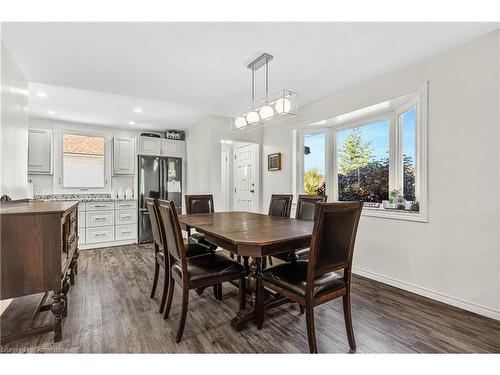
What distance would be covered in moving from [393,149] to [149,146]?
4.34 meters

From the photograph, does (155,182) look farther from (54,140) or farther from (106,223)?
(54,140)

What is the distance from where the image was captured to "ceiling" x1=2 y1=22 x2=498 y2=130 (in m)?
2.01

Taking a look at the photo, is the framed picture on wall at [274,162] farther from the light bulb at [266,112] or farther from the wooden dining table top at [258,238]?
the wooden dining table top at [258,238]

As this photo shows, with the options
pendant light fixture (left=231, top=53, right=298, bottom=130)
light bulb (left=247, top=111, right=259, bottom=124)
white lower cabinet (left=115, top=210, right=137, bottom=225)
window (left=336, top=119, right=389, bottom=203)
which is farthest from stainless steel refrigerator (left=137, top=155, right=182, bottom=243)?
window (left=336, top=119, right=389, bottom=203)

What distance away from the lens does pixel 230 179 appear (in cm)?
570

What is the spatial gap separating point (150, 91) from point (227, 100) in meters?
1.10

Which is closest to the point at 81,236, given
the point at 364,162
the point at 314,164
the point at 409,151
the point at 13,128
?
the point at 13,128

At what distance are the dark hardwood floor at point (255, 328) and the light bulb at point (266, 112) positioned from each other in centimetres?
186

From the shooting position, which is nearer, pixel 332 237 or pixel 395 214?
pixel 332 237

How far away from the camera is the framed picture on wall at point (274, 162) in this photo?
4.32 meters

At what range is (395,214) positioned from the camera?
275cm

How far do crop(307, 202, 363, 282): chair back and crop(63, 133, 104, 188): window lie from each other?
16.2 feet

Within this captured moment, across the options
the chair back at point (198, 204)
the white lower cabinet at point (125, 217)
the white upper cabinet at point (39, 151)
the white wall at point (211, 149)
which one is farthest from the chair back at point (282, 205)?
the white upper cabinet at point (39, 151)
